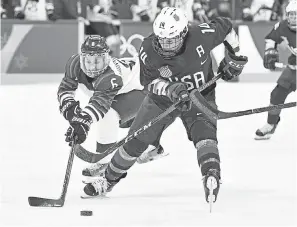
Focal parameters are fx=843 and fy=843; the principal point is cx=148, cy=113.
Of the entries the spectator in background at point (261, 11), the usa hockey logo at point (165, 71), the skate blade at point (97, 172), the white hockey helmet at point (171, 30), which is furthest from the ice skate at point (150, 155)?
the spectator in background at point (261, 11)

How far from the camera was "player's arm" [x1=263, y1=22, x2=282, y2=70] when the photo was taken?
562 cm

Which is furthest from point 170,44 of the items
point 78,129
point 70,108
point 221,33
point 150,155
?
point 150,155

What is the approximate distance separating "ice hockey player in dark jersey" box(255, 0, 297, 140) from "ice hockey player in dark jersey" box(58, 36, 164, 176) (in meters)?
1.34

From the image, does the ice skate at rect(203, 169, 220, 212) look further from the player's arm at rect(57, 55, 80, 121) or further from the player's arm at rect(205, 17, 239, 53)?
the player's arm at rect(57, 55, 80, 121)

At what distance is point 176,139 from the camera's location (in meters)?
5.78

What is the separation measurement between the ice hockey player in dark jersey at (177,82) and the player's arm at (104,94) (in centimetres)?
20

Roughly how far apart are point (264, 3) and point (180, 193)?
237 inches

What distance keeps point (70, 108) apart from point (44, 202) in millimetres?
588

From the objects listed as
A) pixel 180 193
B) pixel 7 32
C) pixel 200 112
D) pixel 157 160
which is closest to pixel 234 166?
pixel 157 160

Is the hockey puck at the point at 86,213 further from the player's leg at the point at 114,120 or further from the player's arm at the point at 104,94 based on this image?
the player's leg at the point at 114,120

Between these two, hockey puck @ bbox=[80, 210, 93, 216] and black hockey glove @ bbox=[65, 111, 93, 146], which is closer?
hockey puck @ bbox=[80, 210, 93, 216]

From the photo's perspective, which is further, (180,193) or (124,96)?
(124,96)

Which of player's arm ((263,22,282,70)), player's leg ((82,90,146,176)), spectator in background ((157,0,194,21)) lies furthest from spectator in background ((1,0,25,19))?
player's leg ((82,90,146,176))

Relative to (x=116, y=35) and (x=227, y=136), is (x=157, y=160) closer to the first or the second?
(x=227, y=136)
